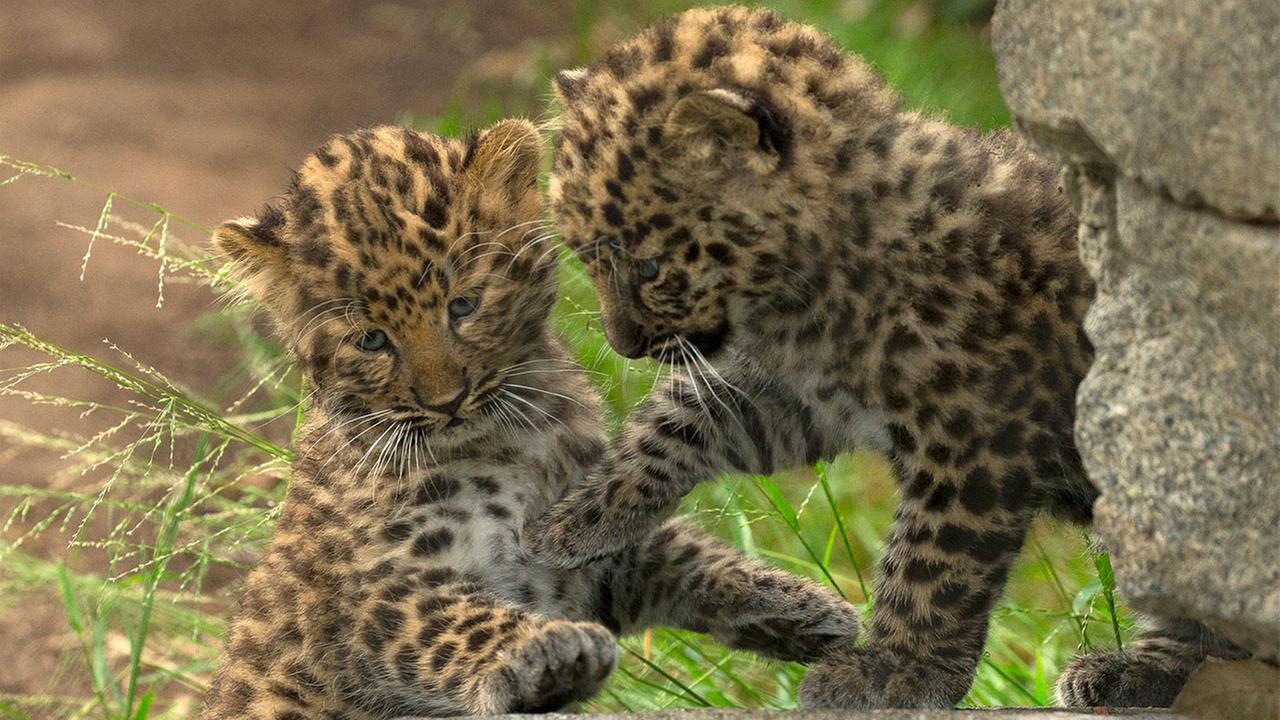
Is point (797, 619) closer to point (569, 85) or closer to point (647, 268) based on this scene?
point (647, 268)

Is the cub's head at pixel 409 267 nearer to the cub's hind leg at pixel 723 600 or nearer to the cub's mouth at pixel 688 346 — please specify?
the cub's mouth at pixel 688 346

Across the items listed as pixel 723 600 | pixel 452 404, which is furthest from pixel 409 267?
pixel 723 600

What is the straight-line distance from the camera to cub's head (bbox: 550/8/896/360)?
414cm

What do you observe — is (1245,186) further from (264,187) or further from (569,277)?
(264,187)

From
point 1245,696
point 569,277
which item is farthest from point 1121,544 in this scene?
point 569,277

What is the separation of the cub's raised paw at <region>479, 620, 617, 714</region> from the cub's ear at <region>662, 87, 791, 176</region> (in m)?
1.18

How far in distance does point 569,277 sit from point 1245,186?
4.55 m

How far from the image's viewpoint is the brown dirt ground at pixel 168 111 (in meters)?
9.98

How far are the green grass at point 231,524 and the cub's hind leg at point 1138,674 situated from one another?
0.20 meters

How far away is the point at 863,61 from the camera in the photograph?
15.0ft

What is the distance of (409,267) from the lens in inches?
179

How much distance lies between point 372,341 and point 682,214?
39.8 inches

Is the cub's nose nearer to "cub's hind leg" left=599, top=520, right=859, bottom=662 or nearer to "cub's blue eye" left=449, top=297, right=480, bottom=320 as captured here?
"cub's blue eye" left=449, top=297, right=480, bottom=320

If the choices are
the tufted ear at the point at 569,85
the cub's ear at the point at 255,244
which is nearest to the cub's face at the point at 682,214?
the tufted ear at the point at 569,85
